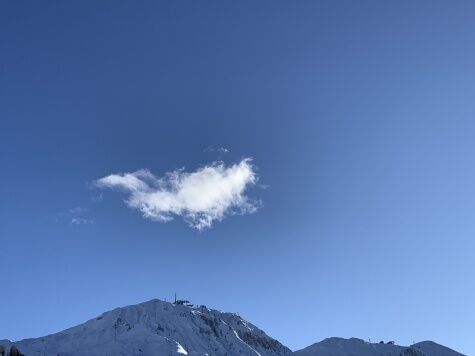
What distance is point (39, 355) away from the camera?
199125 mm

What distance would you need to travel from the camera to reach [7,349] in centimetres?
19688

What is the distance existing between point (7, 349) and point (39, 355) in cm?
1104
